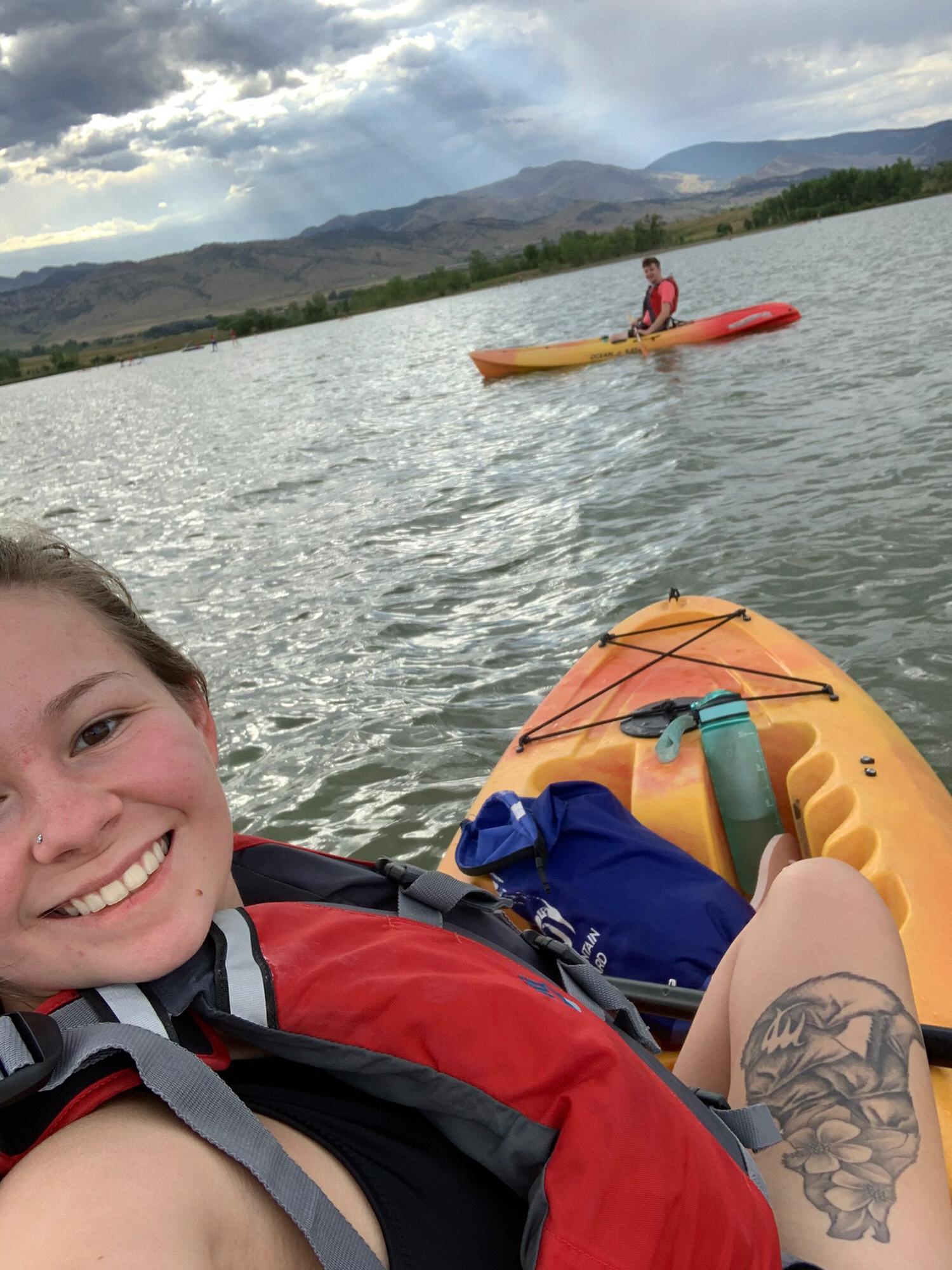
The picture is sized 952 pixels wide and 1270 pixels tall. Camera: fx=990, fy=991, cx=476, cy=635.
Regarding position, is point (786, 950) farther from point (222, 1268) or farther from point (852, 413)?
point (852, 413)

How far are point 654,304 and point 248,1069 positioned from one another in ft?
54.9

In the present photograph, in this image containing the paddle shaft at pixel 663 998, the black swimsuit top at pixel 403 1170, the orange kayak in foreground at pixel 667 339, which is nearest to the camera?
the black swimsuit top at pixel 403 1170

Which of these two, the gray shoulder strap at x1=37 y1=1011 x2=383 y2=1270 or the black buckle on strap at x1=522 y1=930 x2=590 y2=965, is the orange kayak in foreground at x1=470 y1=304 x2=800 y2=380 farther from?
the gray shoulder strap at x1=37 y1=1011 x2=383 y2=1270

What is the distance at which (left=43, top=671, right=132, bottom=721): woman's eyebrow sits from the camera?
1.22 m

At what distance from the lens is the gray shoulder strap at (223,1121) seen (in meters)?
0.94

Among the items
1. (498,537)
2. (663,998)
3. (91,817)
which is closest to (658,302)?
(498,537)

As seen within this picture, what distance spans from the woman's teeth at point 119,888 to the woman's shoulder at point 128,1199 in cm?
26

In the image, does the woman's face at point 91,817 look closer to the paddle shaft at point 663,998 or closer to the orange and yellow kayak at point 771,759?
the paddle shaft at point 663,998

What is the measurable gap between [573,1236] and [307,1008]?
1.30 ft

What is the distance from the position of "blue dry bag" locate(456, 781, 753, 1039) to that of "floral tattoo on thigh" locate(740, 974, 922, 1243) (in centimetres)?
61

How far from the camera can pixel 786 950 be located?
183 cm

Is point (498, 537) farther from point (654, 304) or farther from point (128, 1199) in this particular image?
point (654, 304)

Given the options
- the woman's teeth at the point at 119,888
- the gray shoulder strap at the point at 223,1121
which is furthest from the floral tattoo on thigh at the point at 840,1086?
the woman's teeth at the point at 119,888

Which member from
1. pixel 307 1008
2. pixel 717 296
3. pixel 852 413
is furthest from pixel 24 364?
pixel 307 1008
